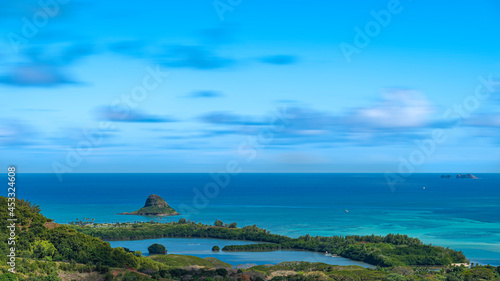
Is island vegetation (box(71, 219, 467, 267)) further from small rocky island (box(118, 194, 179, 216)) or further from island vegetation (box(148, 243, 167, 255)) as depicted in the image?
small rocky island (box(118, 194, 179, 216))

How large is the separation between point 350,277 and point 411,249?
25.0 m

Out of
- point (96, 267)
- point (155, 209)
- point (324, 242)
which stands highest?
point (155, 209)

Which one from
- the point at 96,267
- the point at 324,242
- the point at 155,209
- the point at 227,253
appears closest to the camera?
the point at 96,267

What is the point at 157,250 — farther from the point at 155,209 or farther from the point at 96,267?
the point at 155,209

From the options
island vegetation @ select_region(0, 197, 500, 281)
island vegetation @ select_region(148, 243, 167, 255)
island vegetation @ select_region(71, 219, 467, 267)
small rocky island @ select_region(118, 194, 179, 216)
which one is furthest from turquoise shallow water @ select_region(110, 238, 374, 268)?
small rocky island @ select_region(118, 194, 179, 216)

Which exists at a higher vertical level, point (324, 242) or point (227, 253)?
point (324, 242)

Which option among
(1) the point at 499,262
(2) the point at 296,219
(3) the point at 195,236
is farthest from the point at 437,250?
(2) the point at 296,219

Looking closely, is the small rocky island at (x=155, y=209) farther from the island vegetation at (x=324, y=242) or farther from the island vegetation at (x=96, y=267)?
the island vegetation at (x=96, y=267)

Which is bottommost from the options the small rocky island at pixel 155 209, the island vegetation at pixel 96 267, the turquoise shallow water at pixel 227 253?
the island vegetation at pixel 96 267

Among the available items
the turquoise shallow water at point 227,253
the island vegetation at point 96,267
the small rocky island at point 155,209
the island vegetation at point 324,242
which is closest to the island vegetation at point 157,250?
the turquoise shallow water at point 227,253

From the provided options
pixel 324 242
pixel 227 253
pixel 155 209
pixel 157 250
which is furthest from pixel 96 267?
pixel 155 209

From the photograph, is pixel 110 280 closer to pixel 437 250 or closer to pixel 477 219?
pixel 437 250

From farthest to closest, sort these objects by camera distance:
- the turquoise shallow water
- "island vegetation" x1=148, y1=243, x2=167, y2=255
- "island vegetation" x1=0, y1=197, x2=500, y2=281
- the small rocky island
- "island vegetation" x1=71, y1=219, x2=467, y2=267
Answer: the small rocky island → "island vegetation" x1=148, y1=243, x2=167, y2=255 → the turquoise shallow water → "island vegetation" x1=71, y1=219, x2=467, y2=267 → "island vegetation" x1=0, y1=197, x2=500, y2=281

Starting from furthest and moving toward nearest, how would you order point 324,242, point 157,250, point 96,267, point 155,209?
1. point 155,209
2. point 324,242
3. point 157,250
4. point 96,267
